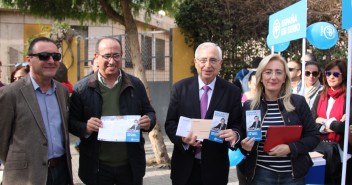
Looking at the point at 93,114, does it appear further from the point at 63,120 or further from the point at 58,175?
the point at 58,175

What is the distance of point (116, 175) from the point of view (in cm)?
350

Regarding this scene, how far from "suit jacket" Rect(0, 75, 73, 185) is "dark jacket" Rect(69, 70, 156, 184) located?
0.41 meters

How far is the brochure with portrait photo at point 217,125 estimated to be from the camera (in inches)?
130

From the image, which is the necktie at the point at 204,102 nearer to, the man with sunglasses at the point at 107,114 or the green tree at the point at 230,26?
the man with sunglasses at the point at 107,114

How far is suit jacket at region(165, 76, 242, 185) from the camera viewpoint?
3.49m

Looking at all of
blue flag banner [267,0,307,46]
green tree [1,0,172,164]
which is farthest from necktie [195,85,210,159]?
green tree [1,0,172,164]

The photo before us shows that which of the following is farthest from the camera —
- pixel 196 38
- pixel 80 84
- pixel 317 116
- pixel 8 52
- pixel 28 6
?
pixel 8 52

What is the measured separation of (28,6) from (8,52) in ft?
35.2

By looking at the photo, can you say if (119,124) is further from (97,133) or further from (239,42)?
(239,42)

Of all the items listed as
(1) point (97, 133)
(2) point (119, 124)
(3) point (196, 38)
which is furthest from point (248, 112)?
(3) point (196, 38)

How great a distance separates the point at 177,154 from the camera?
3.62 metres

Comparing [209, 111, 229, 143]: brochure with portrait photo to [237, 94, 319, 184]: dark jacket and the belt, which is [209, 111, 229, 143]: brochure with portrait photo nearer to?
[237, 94, 319, 184]: dark jacket

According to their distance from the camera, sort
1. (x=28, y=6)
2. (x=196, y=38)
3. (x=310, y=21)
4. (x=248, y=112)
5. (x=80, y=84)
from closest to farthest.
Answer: (x=248, y=112)
(x=80, y=84)
(x=28, y=6)
(x=196, y=38)
(x=310, y=21)

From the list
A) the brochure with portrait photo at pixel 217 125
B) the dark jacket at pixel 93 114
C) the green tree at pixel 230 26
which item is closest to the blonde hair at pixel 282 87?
the brochure with portrait photo at pixel 217 125
